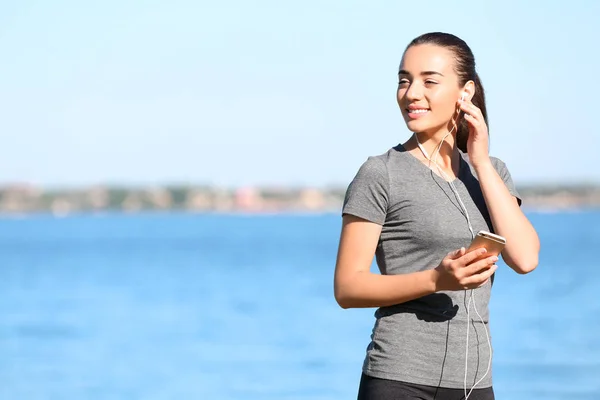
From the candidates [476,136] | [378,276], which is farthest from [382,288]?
[476,136]

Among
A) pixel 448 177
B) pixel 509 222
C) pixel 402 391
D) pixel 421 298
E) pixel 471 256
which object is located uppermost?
pixel 448 177

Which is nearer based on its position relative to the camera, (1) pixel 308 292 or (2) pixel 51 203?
(1) pixel 308 292

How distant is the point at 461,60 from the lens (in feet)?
10.4

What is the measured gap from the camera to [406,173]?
307 cm

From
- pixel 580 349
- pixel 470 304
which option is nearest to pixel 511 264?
pixel 470 304

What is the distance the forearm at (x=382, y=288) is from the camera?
9.41ft

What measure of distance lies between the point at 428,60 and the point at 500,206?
471mm

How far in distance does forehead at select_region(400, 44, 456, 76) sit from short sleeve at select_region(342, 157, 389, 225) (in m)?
0.31

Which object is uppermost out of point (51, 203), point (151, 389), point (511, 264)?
point (51, 203)

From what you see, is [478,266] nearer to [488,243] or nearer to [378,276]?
[488,243]

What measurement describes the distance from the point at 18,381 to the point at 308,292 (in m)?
20.6

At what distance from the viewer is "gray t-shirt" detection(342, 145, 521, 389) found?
2.98 meters

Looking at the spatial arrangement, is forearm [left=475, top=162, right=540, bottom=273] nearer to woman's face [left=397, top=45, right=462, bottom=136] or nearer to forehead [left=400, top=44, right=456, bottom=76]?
woman's face [left=397, top=45, right=462, bottom=136]

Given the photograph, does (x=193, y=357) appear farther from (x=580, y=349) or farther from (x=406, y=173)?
(x=406, y=173)
